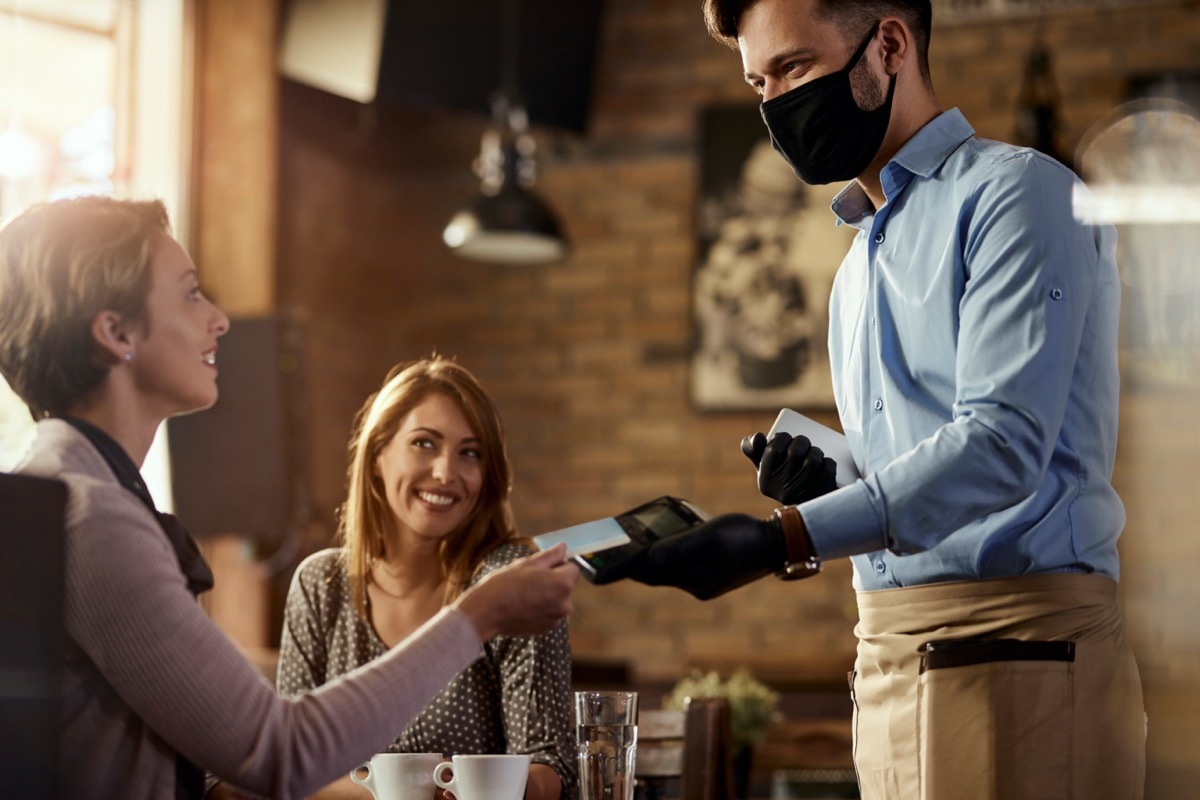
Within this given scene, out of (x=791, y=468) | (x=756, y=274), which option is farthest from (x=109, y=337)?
(x=756, y=274)

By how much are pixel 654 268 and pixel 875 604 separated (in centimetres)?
455

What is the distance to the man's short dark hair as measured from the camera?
5.72 ft

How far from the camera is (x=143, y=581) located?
1320 millimetres

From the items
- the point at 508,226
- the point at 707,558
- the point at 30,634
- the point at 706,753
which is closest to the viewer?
the point at 30,634

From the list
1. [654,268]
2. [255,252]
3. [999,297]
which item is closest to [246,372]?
[255,252]

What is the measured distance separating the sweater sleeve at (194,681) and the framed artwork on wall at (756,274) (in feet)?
14.6

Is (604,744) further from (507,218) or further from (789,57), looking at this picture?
(507,218)

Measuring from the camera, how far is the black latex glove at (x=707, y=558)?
144 centimetres

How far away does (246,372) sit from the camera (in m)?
5.02

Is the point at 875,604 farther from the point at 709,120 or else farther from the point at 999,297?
the point at 709,120

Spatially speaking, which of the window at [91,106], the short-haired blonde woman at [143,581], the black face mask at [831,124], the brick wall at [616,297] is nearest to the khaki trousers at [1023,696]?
the short-haired blonde woman at [143,581]

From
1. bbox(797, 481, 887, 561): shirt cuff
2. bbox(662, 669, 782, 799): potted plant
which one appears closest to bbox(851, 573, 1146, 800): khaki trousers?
bbox(797, 481, 887, 561): shirt cuff

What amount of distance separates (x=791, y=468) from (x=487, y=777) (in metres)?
0.47

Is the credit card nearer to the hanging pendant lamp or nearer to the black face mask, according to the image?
the black face mask
